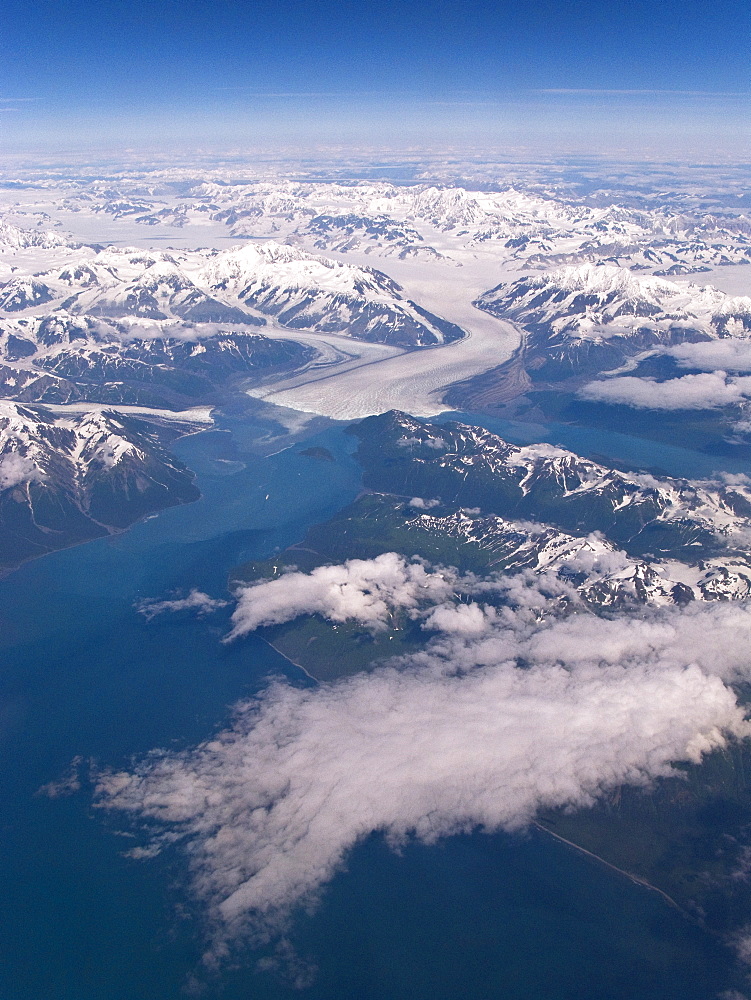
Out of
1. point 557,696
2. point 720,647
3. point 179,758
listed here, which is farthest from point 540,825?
point 179,758

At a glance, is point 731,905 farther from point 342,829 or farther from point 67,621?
point 67,621

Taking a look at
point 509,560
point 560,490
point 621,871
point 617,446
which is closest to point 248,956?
point 621,871

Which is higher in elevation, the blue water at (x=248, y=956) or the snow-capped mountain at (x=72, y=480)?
the snow-capped mountain at (x=72, y=480)

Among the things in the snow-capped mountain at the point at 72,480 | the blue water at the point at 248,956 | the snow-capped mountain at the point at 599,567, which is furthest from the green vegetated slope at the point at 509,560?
the snow-capped mountain at the point at 72,480

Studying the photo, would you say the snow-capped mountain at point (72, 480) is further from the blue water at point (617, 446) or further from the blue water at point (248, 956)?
the blue water at point (617, 446)

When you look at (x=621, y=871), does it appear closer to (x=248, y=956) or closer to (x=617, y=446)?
(x=248, y=956)

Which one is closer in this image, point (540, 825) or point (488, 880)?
point (488, 880)
